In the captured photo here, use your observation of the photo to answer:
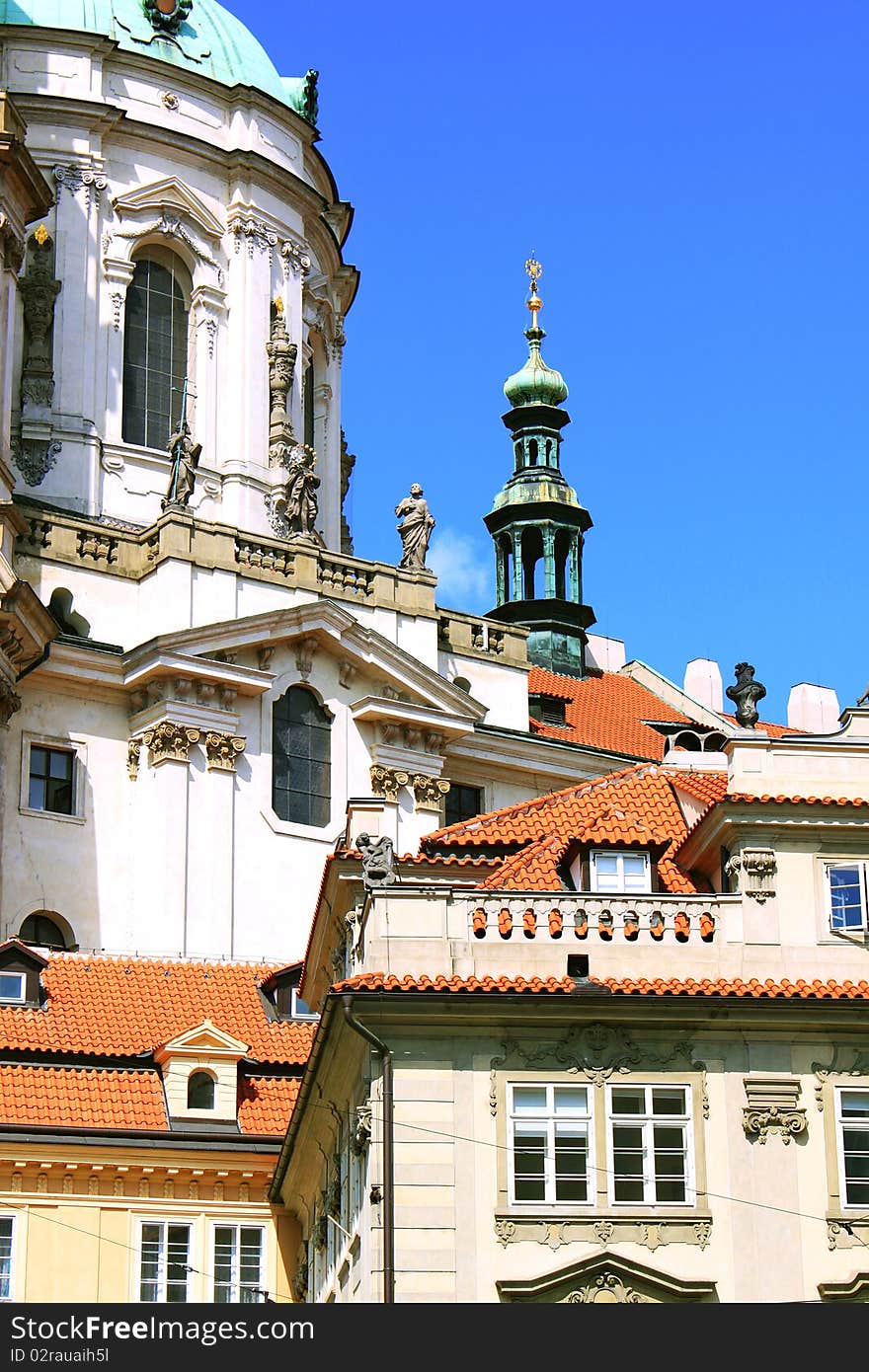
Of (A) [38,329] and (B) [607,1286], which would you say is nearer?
(B) [607,1286]

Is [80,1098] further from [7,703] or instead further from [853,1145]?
[7,703]

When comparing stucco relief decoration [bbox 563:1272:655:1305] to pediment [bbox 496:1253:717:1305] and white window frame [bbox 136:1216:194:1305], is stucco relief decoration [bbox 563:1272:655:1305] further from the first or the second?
white window frame [bbox 136:1216:194:1305]

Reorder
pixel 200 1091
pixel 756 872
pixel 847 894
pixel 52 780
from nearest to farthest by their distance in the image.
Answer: pixel 756 872 → pixel 847 894 → pixel 200 1091 → pixel 52 780

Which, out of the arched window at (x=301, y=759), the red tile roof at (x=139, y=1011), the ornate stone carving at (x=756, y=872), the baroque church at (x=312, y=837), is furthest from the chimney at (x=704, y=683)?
the ornate stone carving at (x=756, y=872)

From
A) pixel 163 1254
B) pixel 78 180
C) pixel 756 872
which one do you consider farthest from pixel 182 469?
pixel 756 872

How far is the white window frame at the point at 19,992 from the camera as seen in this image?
4316 cm

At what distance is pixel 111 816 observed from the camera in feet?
186

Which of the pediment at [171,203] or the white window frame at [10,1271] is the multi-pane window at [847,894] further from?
the pediment at [171,203]

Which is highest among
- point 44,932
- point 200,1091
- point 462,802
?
point 462,802

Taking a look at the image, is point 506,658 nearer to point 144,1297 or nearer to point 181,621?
point 181,621

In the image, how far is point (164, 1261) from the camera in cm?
3888

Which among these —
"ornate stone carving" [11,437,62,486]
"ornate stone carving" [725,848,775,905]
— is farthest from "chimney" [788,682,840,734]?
"ornate stone carving" [725,848,775,905]

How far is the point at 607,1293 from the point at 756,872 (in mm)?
5573

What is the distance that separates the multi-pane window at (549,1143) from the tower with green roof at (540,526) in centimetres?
4532
